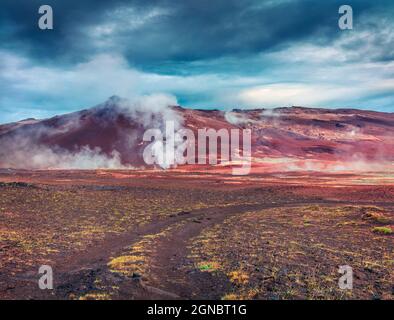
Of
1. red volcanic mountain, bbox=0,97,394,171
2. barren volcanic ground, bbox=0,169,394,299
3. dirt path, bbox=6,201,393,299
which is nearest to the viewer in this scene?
dirt path, bbox=6,201,393,299

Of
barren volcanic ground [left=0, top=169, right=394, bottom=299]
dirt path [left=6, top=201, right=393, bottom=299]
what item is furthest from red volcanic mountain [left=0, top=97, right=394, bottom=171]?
dirt path [left=6, top=201, right=393, bottom=299]

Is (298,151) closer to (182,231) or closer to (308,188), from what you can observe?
(308,188)

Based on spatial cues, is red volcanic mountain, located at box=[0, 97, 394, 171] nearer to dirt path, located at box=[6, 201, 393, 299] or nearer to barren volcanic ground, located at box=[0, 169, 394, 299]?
barren volcanic ground, located at box=[0, 169, 394, 299]

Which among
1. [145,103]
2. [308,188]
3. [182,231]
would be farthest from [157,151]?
[182,231]

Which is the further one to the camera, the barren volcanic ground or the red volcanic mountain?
the red volcanic mountain

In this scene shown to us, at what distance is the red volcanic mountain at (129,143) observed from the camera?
10062 centimetres

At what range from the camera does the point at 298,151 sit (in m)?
124

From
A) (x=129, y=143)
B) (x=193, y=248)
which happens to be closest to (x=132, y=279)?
(x=193, y=248)

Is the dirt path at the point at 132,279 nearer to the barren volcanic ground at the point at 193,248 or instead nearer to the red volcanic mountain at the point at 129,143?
the barren volcanic ground at the point at 193,248

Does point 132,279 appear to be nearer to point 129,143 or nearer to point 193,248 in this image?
point 193,248

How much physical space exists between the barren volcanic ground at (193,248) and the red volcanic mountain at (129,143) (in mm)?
59901

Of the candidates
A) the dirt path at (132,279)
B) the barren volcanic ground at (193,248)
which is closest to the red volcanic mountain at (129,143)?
the barren volcanic ground at (193,248)

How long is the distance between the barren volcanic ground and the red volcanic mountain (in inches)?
2358

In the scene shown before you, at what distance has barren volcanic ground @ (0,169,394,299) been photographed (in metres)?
11.9
